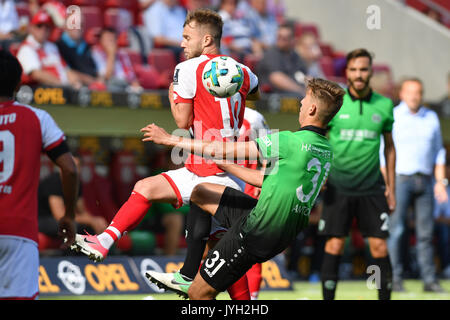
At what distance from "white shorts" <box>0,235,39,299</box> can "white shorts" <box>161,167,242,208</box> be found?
51.2 inches

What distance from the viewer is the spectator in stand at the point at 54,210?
9.76m

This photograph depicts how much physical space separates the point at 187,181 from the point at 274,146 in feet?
2.76

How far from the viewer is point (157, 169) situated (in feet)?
37.7

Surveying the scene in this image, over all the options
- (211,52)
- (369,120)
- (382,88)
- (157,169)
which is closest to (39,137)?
(211,52)

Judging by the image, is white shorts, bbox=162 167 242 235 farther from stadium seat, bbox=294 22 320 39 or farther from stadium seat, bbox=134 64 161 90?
stadium seat, bbox=294 22 320 39

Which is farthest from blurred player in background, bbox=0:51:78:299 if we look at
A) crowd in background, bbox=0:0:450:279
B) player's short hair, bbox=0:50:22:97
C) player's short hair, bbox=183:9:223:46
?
crowd in background, bbox=0:0:450:279

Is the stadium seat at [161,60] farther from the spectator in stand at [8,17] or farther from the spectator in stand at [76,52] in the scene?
the spectator in stand at [8,17]

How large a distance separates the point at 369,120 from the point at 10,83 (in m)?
4.00

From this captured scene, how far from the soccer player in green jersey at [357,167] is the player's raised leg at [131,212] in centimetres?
256

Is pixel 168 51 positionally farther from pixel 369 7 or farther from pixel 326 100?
pixel 326 100

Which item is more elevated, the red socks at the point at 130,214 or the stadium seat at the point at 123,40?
the stadium seat at the point at 123,40

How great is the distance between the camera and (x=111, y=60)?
11.2 m

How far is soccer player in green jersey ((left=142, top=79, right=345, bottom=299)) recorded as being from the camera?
17.2 feet

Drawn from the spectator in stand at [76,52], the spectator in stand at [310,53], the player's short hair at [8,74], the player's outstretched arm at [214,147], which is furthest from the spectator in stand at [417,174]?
the player's short hair at [8,74]
